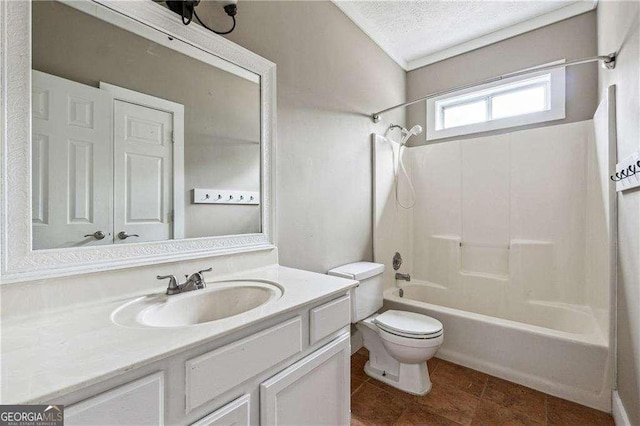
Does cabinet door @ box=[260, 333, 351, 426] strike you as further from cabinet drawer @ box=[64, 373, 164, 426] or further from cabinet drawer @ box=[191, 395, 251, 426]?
cabinet drawer @ box=[64, 373, 164, 426]

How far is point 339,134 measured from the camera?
2.02 metres

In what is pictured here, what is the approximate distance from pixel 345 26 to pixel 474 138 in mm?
1517

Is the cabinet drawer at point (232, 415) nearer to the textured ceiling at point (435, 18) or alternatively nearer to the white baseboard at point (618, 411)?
the white baseboard at point (618, 411)

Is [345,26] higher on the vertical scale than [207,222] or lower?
higher

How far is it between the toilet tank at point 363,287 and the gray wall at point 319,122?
11cm

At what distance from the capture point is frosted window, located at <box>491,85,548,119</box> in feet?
7.92

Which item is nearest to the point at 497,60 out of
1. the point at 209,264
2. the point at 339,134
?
the point at 339,134

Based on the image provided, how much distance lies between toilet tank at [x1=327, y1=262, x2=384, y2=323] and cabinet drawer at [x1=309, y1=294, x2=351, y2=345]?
598 mm

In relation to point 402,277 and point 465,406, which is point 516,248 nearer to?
point 402,277

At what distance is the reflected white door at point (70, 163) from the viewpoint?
0.87 meters

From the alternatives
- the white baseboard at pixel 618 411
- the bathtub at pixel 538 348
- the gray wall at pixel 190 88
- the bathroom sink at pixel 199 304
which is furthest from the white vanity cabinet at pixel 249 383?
the white baseboard at pixel 618 411

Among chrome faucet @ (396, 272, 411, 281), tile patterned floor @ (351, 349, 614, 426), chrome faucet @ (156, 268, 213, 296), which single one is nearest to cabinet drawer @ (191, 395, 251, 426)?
chrome faucet @ (156, 268, 213, 296)

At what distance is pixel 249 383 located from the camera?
2.73 feet

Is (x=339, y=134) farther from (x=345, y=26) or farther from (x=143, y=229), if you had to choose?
(x=143, y=229)
